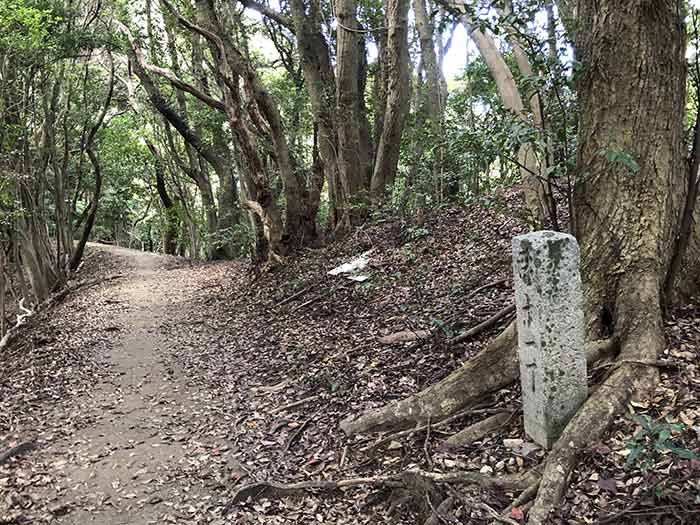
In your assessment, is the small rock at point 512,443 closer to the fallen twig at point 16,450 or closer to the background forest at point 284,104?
the background forest at point 284,104

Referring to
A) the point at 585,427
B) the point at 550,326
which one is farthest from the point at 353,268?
the point at 585,427

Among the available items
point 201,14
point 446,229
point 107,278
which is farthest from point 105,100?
point 446,229

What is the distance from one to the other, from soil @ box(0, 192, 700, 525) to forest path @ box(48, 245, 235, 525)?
2cm

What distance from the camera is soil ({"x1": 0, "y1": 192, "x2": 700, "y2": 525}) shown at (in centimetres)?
329

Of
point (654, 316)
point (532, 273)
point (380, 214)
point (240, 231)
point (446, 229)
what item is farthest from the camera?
point (240, 231)

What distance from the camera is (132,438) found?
5.76m

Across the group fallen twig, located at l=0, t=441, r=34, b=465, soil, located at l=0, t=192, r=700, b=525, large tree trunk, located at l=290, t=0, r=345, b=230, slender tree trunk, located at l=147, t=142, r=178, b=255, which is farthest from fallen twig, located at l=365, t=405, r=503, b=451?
slender tree trunk, located at l=147, t=142, r=178, b=255

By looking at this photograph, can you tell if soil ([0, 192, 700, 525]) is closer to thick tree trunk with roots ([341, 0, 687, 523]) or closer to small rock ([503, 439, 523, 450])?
small rock ([503, 439, 523, 450])

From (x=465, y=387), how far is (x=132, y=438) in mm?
3708

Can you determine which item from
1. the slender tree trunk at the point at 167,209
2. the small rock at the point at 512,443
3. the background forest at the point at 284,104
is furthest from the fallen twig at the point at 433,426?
the slender tree trunk at the point at 167,209

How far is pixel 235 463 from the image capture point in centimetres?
491

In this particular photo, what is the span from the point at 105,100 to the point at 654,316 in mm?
17567

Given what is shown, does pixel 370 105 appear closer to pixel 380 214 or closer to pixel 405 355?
pixel 380 214

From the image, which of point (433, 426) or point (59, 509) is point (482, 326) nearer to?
point (433, 426)
